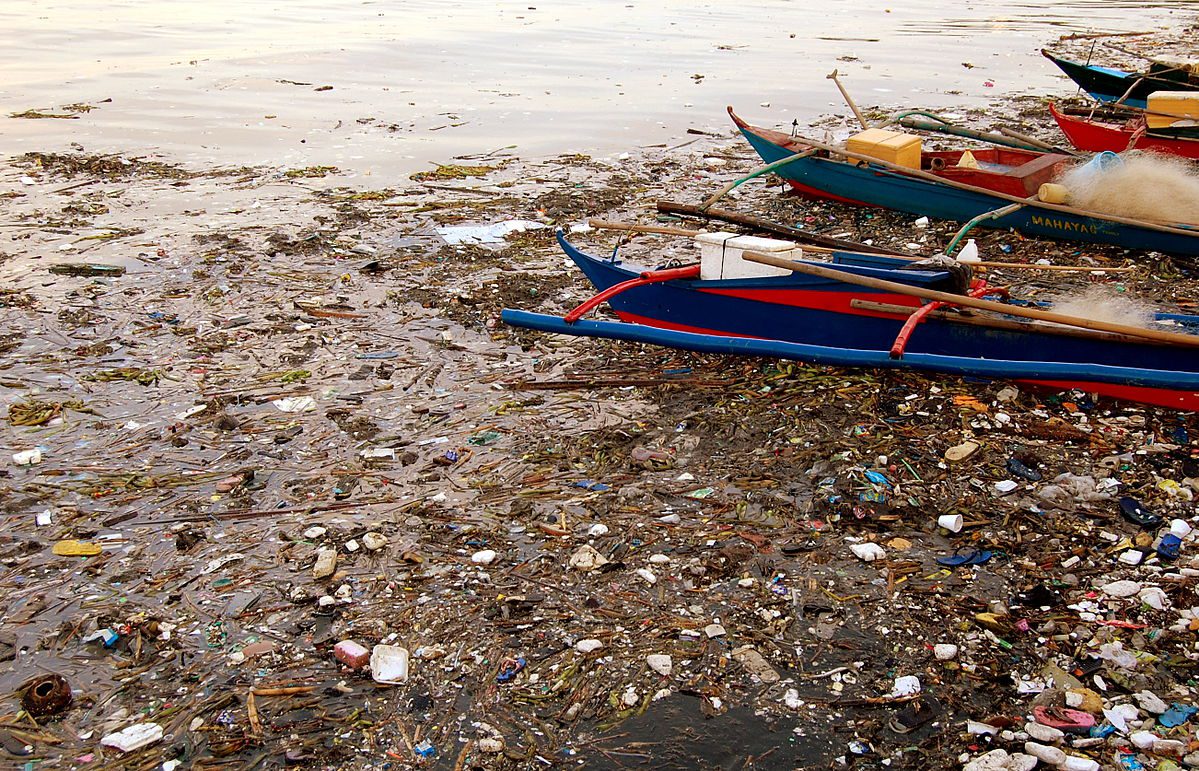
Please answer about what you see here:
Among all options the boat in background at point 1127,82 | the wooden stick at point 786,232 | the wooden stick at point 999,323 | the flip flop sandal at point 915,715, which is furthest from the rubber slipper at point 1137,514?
the boat in background at point 1127,82

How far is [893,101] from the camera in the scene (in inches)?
585

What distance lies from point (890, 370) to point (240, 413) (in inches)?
162

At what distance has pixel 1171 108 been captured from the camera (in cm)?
1044

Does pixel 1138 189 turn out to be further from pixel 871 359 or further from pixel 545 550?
pixel 545 550


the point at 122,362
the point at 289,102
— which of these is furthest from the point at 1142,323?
the point at 289,102

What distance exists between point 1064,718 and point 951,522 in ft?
4.13

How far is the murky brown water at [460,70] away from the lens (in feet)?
41.4

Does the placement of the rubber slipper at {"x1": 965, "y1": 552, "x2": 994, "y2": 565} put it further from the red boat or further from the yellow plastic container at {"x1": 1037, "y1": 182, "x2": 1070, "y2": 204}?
the red boat

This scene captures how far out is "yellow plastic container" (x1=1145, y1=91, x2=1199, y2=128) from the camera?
10305 millimetres

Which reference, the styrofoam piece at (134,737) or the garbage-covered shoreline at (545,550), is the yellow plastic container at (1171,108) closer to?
the garbage-covered shoreline at (545,550)

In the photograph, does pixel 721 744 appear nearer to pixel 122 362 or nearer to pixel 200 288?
pixel 122 362

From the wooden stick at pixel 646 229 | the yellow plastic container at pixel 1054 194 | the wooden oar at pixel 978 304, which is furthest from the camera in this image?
the yellow plastic container at pixel 1054 194

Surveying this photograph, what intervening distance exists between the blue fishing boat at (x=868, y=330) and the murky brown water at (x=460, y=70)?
5379 millimetres

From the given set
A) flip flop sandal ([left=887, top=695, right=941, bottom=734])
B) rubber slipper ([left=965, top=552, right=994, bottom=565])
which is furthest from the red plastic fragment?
rubber slipper ([left=965, top=552, right=994, bottom=565])
